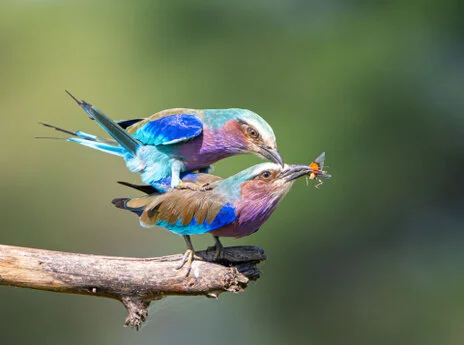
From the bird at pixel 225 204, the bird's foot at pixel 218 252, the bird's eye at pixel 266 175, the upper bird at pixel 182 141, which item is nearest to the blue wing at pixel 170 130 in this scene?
the upper bird at pixel 182 141

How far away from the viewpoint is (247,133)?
10.1 feet

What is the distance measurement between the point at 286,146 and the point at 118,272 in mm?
4869

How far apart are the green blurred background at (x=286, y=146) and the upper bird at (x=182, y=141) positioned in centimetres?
439

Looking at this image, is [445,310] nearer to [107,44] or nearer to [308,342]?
[308,342]

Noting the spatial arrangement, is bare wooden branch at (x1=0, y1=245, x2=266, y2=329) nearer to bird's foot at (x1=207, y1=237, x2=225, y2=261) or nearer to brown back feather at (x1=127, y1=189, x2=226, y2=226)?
bird's foot at (x1=207, y1=237, x2=225, y2=261)

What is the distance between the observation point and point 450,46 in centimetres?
1005

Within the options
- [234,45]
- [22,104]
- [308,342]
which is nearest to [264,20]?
[234,45]

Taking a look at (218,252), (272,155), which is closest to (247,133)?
(272,155)

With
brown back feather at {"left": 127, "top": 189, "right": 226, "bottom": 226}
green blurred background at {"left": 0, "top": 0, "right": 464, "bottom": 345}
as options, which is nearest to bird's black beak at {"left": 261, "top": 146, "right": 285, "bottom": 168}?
brown back feather at {"left": 127, "top": 189, "right": 226, "bottom": 226}

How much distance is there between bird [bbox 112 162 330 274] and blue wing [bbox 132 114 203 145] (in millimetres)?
209

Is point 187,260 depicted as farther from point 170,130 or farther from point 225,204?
point 170,130

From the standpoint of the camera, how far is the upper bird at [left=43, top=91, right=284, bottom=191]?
307 cm

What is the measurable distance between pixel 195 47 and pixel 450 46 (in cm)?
316

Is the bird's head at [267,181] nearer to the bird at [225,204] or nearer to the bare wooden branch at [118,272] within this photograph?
the bird at [225,204]
